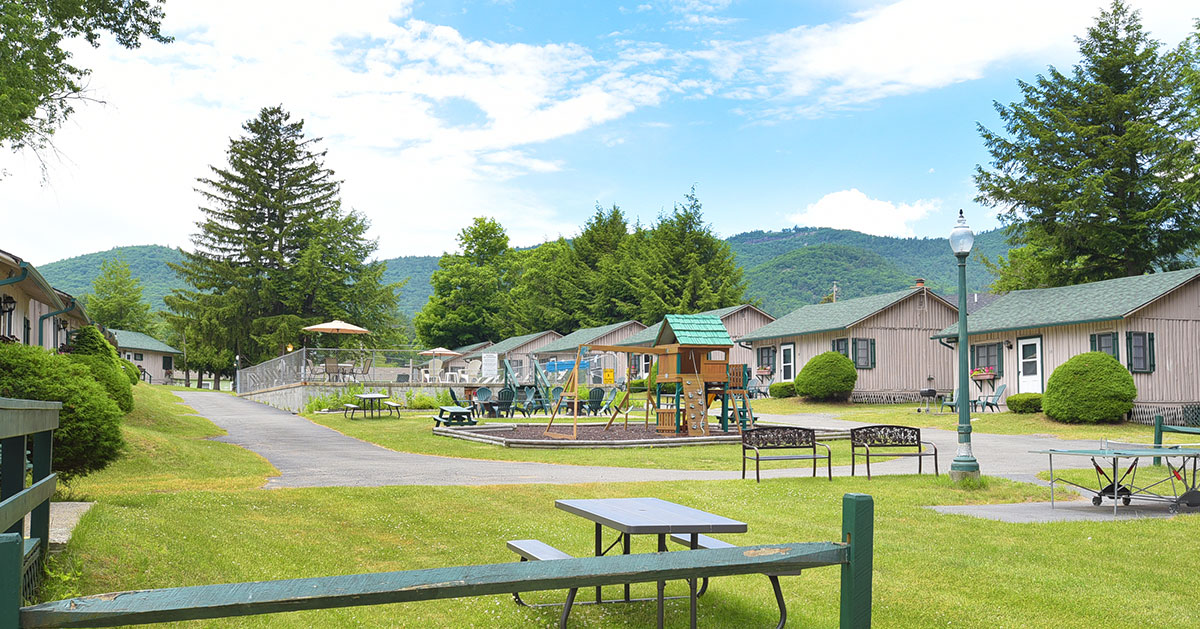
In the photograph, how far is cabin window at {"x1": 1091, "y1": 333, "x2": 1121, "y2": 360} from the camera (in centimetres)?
2677

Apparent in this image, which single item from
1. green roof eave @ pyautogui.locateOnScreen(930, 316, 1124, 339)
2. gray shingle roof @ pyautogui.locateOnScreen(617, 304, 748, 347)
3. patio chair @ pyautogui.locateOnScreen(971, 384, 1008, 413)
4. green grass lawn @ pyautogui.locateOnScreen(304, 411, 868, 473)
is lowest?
green grass lawn @ pyautogui.locateOnScreen(304, 411, 868, 473)

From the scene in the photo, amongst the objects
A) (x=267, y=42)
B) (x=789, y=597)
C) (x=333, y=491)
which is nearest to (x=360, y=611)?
(x=789, y=597)

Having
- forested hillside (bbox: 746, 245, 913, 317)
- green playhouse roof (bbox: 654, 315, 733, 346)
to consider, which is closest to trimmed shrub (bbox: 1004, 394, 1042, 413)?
green playhouse roof (bbox: 654, 315, 733, 346)

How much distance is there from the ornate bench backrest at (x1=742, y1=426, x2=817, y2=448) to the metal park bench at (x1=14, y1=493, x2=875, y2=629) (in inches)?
396

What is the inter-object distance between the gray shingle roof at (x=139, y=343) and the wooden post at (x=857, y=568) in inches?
2824

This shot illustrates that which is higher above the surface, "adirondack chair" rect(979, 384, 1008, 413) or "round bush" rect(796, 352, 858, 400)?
"round bush" rect(796, 352, 858, 400)

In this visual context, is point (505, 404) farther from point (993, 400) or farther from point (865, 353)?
point (993, 400)

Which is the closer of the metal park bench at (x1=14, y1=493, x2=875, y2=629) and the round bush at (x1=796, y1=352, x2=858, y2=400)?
the metal park bench at (x1=14, y1=493, x2=875, y2=629)

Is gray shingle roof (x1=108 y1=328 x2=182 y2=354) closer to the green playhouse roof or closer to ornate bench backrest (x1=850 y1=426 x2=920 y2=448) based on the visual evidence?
the green playhouse roof

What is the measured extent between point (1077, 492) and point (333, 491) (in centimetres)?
993

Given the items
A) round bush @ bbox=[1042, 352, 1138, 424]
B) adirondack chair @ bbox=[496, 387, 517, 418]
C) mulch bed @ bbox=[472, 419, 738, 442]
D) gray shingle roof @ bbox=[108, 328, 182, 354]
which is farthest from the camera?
gray shingle roof @ bbox=[108, 328, 182, 354]

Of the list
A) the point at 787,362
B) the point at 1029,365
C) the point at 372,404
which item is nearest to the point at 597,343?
the point at 787,362

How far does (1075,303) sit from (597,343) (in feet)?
85.8

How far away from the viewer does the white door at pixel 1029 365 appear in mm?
29281
